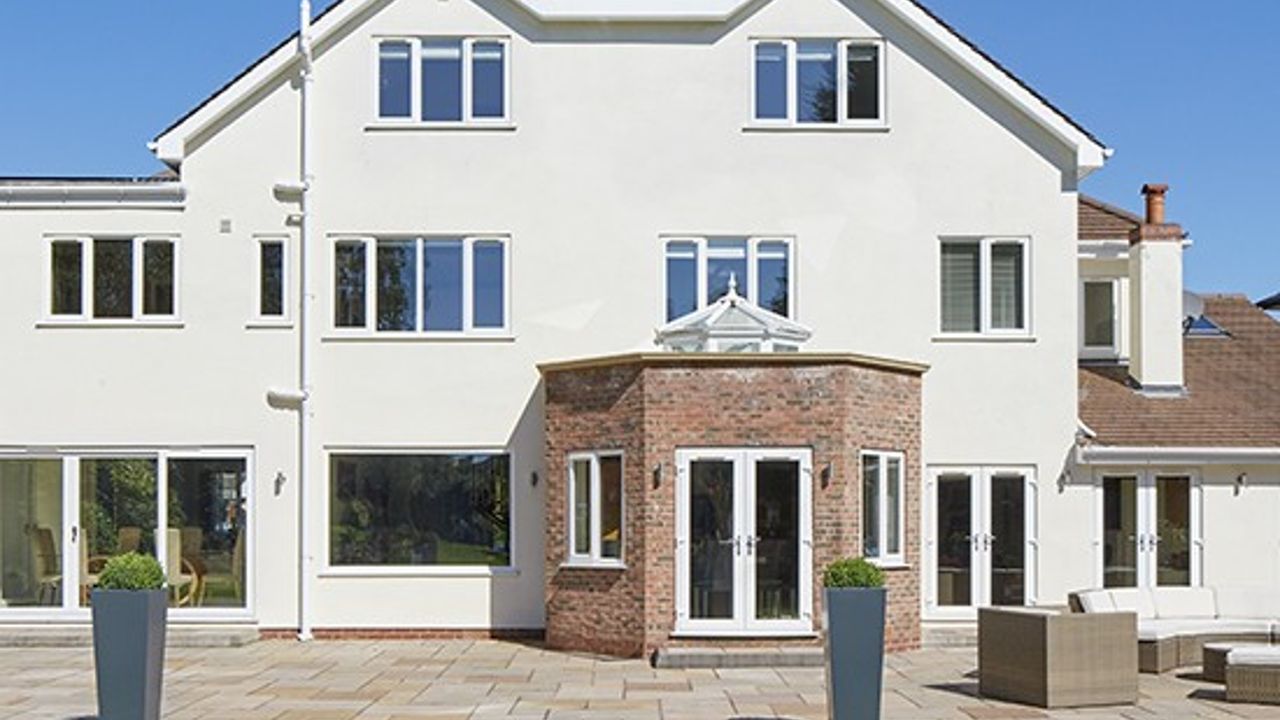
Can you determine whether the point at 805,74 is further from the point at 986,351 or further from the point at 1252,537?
the point at 1252,537

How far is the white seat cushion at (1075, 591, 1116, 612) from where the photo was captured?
1934cm

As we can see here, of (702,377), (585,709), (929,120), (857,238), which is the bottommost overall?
(585,709)

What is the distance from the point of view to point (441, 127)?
2442 centimetres

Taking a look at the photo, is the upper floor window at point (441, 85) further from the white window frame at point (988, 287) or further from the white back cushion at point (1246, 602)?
the white back cushion at point (1246, 602)

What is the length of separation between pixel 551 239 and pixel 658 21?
3.40 metres

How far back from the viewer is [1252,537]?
80.5ft

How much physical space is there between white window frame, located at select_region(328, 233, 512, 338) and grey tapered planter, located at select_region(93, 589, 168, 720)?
967 centimetres

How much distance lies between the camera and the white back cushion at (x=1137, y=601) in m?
20.2

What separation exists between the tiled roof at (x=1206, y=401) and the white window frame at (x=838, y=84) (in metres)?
5.19

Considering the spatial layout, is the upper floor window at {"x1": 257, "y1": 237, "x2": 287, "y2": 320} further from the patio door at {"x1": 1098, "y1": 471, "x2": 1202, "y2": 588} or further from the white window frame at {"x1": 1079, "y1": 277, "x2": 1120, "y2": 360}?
the white window frame at {"x1": 1079, "y1": 277, "x2": 1120, "y2": 360}

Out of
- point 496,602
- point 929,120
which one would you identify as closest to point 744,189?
point 929,120

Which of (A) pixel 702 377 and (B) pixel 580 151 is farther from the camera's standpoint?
(B) pixel 580 151

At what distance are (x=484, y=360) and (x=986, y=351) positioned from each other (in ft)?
22.9

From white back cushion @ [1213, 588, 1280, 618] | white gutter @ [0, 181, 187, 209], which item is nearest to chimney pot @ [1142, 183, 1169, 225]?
white back cushion @ [1213, 588, 1280, 618]
